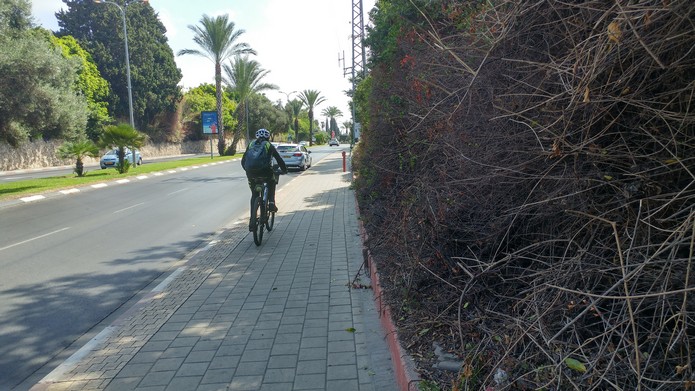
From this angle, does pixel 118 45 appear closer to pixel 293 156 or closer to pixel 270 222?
pixel 293 156

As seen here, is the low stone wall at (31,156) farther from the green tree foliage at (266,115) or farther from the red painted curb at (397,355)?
the red painted curb at (397,355)

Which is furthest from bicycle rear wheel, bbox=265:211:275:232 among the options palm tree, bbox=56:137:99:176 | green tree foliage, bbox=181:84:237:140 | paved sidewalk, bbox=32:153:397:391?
green tree foliage, bbox=181:84:237:140

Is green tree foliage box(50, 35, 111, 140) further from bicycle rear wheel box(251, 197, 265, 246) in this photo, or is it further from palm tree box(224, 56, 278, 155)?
bicycle rear wheel box(251, 197, 265, 246)

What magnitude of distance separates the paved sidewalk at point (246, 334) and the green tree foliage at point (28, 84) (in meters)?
16.2

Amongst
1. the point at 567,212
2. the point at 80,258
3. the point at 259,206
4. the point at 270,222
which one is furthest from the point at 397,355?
the point at 270,222

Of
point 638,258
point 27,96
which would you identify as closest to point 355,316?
point 638,258

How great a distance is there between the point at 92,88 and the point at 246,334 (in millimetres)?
55942

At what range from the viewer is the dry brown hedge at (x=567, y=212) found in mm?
2424

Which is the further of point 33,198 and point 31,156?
point 31,156

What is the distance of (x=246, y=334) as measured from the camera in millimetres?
5051

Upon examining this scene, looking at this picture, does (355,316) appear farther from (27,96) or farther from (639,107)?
(27,96)

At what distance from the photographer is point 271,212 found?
10336 mm

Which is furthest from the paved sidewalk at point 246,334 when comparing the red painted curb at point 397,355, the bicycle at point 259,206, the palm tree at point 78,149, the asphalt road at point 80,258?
the palm tree at point 78,149

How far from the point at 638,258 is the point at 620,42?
3.47 ft
